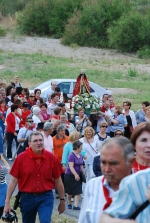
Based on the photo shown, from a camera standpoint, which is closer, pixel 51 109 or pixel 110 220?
pixel 110 220

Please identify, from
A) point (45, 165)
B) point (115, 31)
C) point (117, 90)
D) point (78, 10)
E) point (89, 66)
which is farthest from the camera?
point (78, 10)

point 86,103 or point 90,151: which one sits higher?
point 86,103

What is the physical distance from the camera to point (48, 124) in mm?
12406

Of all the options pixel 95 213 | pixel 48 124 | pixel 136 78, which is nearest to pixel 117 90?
pixel 136 78

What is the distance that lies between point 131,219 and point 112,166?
43.7 inches

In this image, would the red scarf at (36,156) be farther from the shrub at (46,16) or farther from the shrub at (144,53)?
the shrub at (46,16)

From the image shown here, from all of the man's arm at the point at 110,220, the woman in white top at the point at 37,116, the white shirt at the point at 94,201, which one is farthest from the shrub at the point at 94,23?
the man's arm at the point at 110,220

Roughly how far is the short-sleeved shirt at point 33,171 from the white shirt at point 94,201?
11.9ft

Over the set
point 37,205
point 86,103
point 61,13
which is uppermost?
point 61,13

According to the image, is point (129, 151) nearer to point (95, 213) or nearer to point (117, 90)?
point (95, 213)

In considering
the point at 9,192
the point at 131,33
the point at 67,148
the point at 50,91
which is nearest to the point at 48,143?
the point at 67,148

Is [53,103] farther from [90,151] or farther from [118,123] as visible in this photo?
[90,151]

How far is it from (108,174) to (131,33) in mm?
53881

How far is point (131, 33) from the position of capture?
5725cm
